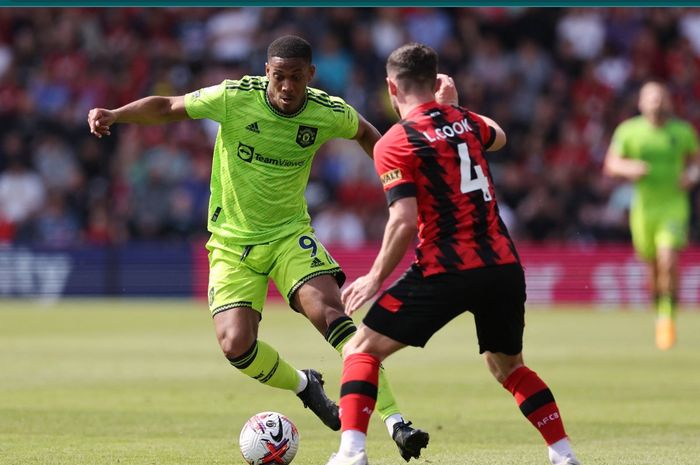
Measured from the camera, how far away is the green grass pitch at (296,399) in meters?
8.85

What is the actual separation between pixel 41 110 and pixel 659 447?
810 inches

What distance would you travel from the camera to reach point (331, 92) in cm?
2653

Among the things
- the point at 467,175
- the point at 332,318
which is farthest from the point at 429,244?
the point at 332,318

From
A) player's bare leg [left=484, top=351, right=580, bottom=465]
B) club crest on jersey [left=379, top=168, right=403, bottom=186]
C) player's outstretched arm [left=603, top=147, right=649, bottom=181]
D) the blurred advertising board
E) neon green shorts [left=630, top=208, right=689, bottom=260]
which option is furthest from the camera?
the blurred advertising board

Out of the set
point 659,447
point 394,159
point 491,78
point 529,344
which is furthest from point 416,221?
point 491,78

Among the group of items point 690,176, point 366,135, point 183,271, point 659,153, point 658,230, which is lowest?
point 183,271

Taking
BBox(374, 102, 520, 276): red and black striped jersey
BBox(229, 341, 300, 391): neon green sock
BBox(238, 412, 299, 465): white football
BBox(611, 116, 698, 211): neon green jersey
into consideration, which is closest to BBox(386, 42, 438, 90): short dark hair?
BBox(374, 102, 520, 276): red and black striped jersey

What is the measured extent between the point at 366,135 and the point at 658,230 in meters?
8.34

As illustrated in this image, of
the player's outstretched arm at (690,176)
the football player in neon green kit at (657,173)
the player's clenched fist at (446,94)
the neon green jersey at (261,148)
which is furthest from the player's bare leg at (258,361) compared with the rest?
the player's outstretched arm at (690,176)

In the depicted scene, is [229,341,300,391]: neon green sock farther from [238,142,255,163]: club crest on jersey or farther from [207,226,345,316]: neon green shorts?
[238,142,255,163]: club crest on jersey

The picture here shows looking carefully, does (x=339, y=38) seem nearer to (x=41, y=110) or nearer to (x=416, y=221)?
(x=41, y=110)

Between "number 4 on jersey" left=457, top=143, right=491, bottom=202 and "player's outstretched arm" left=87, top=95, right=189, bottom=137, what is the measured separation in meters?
2.47

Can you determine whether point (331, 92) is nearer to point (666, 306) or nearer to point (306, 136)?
point (666, 306)

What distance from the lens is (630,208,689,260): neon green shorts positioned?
16.5 m
